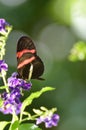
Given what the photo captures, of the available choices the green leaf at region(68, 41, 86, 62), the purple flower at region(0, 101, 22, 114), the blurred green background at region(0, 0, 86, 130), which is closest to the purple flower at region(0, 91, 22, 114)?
the purple flower at region(0, 101, 22, 114)

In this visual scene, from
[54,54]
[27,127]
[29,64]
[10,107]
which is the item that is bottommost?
[27,127]

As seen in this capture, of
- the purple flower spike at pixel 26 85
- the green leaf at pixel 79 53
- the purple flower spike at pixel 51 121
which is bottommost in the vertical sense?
the purple flower spike at pixel 51 121

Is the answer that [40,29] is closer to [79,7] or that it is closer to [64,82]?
[64,82]

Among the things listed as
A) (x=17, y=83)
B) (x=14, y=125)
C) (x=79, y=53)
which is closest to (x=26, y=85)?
(x=17, y=83)

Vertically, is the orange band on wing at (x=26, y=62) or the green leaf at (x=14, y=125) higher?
the orange band on wing at (x=26, y=62)

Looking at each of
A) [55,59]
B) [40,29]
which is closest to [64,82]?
[55,59]

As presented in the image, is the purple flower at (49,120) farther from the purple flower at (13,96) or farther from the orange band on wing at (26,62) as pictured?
the orange band on wing at (26,62)

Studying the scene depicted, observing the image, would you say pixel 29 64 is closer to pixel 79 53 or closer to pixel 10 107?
pixel 10 107

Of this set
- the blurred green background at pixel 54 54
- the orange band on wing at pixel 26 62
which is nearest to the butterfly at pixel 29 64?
the orange band on wing at pixel 26 62
